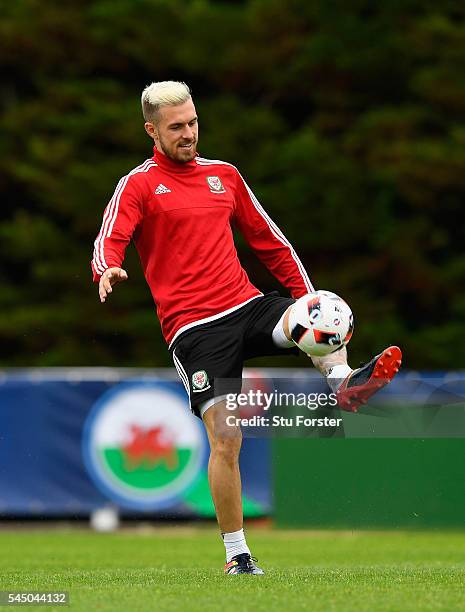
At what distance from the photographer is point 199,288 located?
6246mm

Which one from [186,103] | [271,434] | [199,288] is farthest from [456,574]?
[186,103]

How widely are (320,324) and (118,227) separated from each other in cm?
105

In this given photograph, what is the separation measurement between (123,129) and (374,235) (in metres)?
4.71

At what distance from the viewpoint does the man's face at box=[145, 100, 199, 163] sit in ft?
20.6

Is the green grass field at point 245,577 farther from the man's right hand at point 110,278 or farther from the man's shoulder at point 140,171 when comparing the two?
the man's shoulder at point 140,171

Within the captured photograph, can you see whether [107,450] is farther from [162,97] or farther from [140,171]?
[162,97]

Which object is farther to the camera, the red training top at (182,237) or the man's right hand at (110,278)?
the red training top at (182,237)

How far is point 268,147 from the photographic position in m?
22.7

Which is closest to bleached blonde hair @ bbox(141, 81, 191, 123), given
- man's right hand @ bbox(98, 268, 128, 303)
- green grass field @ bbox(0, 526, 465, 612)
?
man's right hand @ bbox(98, 268, 128, 303)

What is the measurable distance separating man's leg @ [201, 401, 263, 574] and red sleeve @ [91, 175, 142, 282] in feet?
2.68

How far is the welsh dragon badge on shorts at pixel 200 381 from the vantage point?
6.06m

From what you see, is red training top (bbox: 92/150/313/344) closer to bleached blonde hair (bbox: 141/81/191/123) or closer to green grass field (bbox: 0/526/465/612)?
bleached blonde hair (bbox: 141/81/191/123)

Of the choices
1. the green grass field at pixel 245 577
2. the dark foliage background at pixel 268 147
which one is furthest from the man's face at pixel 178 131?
the dark foliage background at pixel 268 147

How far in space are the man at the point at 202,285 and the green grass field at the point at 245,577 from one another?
1.77 ft
